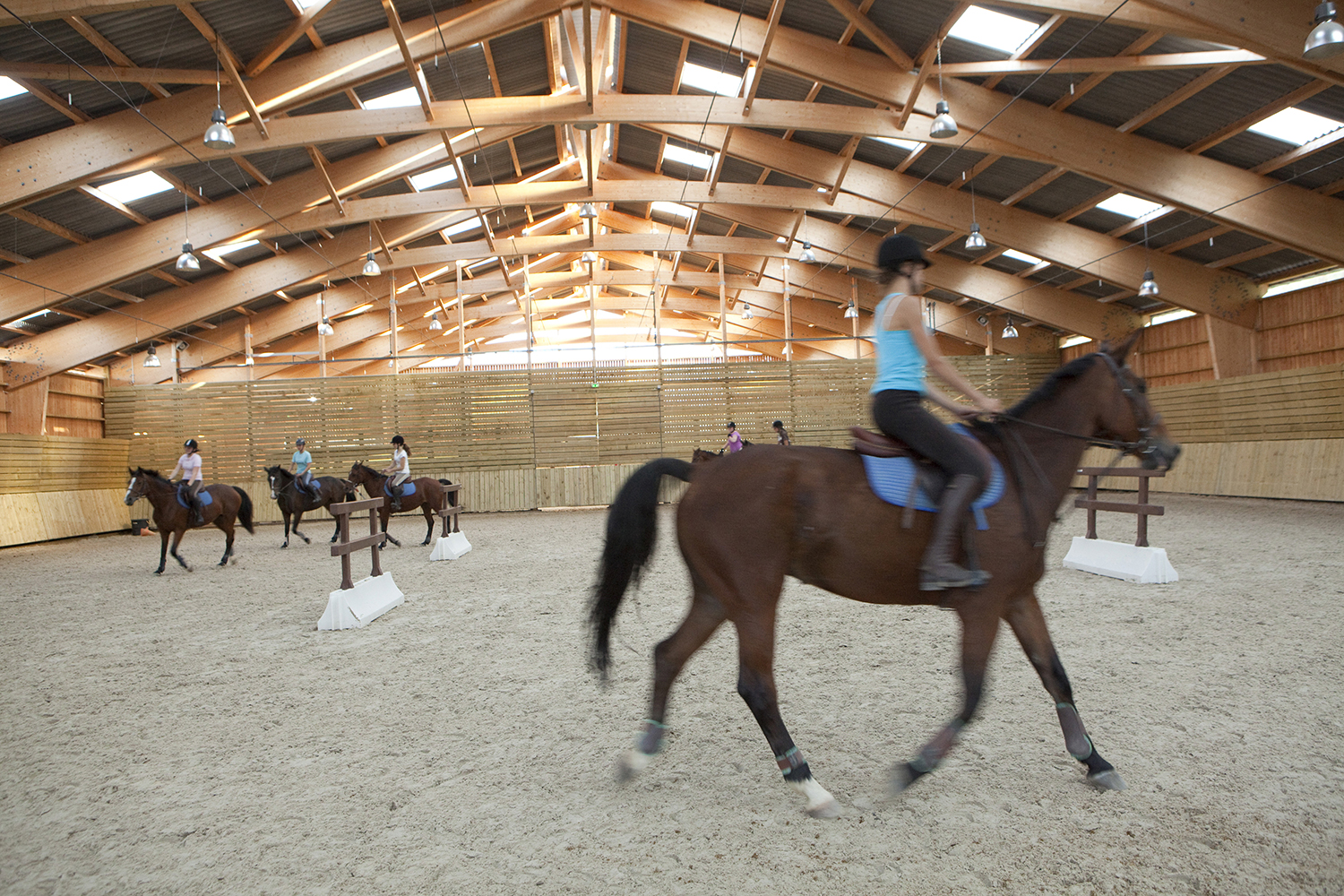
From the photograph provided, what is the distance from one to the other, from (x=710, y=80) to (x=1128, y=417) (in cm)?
1369

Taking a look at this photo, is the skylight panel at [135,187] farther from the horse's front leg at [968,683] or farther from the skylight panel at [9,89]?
the horse's front leg at [968,683]

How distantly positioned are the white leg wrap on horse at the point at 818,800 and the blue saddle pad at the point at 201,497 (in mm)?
11079

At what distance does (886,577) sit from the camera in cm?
312

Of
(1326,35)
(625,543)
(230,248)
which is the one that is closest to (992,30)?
(1326,35)

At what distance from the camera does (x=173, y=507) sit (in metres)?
11.0

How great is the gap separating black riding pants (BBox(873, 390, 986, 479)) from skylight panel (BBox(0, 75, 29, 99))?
12.7 meters

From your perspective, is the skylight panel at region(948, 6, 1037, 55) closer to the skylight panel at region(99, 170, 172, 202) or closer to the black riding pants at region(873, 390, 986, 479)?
the black riding pants at region(873, 390, 986, 479)

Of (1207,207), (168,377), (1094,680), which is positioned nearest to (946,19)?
(1207,207)

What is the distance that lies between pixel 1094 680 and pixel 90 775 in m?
5.25

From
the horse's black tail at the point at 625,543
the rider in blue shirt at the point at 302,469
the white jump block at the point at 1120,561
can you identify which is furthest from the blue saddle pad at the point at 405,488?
the horse's black tail at the point at 625,543

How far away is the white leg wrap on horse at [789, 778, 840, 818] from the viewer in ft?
9.49

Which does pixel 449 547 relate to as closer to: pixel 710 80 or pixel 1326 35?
pixel 710 80

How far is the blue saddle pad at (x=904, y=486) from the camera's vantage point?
9.94ft

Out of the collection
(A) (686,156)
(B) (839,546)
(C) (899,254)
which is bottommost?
(B) (839,546)
